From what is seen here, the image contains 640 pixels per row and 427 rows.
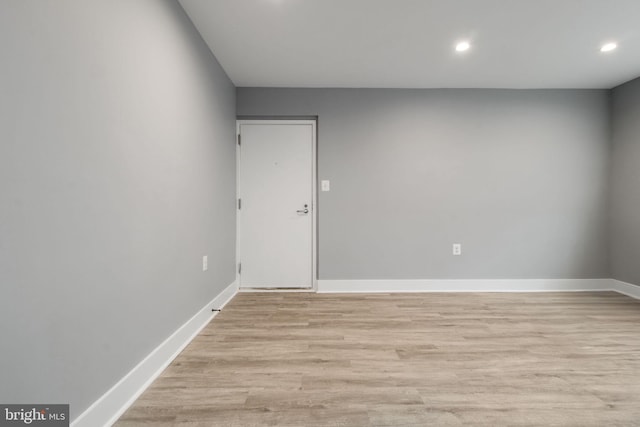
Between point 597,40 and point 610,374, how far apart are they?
255 centimetres

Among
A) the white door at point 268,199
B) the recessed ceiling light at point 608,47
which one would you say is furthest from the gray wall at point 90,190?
the recessed ceiling light at point 608,47

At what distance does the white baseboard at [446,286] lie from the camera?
339 cm

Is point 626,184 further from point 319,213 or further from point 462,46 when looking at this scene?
point 319,213

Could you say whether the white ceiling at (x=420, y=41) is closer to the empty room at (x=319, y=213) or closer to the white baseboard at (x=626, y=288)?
the empty room at (x=319, y=213)

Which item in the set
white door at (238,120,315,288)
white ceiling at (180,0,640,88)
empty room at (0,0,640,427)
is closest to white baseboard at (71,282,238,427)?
empty room at (0,0,640,427)

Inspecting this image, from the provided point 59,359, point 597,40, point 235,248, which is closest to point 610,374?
point 597,40

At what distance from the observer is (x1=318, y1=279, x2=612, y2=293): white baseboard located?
3387 millimetres

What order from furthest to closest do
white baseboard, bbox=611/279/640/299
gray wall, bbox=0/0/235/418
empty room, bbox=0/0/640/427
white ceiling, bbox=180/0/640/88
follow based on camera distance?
1. white baseboard, bbox=611/279/640/299
2. white ceiling, bbox=180/0/640/88
3. empty room, bbox=0/0/640/427
4. gray wall, bbox=0/0/235/418

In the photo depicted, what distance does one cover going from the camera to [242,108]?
338 cm

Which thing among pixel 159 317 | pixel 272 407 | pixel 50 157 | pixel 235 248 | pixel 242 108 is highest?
pixel 242 108

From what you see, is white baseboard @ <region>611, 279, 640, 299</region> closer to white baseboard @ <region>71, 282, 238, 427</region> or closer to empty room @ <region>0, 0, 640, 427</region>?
empty room @ <region>0, 0, 640, 427</region>

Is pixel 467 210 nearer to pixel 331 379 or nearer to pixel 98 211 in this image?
pixel 331 379

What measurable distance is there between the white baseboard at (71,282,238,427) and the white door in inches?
43.7

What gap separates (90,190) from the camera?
3.96 feet
